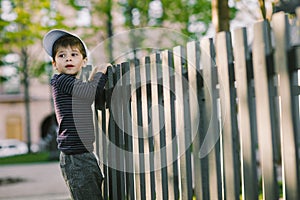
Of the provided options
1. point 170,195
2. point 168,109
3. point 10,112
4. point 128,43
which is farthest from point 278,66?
point 10,112

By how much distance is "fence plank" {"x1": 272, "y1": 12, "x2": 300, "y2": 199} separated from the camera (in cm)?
255

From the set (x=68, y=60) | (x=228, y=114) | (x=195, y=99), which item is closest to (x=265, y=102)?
(x=228, y=114)

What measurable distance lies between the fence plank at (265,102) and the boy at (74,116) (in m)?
1.75

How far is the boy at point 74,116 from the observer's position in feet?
13.5

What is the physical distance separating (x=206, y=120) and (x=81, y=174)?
4.14ft

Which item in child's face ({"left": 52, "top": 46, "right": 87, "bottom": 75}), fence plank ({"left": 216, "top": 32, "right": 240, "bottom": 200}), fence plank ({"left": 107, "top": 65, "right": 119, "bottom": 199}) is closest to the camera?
fence plank ({"left": 216, "top": 32, "right": 240, "bottom": 200})

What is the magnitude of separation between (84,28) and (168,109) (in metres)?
20.2

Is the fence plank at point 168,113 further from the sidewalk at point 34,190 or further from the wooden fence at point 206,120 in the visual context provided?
the sidewalk at point 34,190

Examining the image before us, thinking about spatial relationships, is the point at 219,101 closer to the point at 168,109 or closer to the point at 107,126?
the point at 168,109

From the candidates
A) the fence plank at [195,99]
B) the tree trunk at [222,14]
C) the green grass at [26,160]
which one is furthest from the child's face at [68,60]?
the green grass at [26,160]

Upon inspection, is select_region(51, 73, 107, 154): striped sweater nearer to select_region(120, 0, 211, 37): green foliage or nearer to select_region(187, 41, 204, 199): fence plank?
select_region(187, 41, 204, 199): fence plank

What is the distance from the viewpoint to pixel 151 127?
410cm

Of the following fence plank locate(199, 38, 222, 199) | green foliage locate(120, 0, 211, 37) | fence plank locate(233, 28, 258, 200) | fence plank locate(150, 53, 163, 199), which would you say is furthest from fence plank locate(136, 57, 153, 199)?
green foliage locate(120, 0, 211, 37)

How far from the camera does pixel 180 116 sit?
363cm
